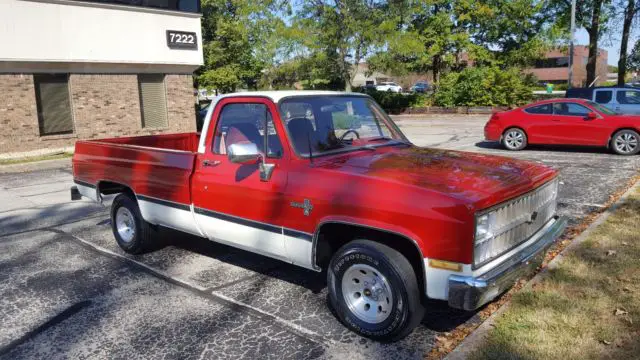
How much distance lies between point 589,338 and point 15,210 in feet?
29.3

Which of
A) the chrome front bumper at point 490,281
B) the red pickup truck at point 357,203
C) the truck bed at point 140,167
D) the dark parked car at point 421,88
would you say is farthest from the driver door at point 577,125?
the dark parked car at point 421,88

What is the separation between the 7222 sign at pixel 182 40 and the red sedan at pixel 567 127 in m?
11.4

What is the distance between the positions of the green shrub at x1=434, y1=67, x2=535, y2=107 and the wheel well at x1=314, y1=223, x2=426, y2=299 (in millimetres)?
27600

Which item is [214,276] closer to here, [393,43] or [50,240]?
[50,240]

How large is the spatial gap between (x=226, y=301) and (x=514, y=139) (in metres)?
11.8

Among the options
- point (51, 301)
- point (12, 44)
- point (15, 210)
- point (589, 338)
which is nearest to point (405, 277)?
point (589, 338)

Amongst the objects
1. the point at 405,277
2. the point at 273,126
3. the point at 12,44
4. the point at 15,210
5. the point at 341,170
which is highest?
the point at 12,44

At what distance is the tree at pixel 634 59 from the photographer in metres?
34.7

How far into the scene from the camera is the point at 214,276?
214 inches

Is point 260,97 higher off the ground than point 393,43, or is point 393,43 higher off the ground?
point 393,43

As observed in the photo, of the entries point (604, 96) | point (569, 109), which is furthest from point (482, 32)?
point (569, 109)

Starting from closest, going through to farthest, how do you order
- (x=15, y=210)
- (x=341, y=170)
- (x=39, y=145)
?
(x=341, y=170) < (x=15, y=210) < (x=39, y=145)

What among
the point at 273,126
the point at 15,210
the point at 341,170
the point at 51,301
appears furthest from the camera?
the point at 15,210

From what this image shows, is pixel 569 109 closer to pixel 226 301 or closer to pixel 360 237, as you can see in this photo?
pixel 360 237
